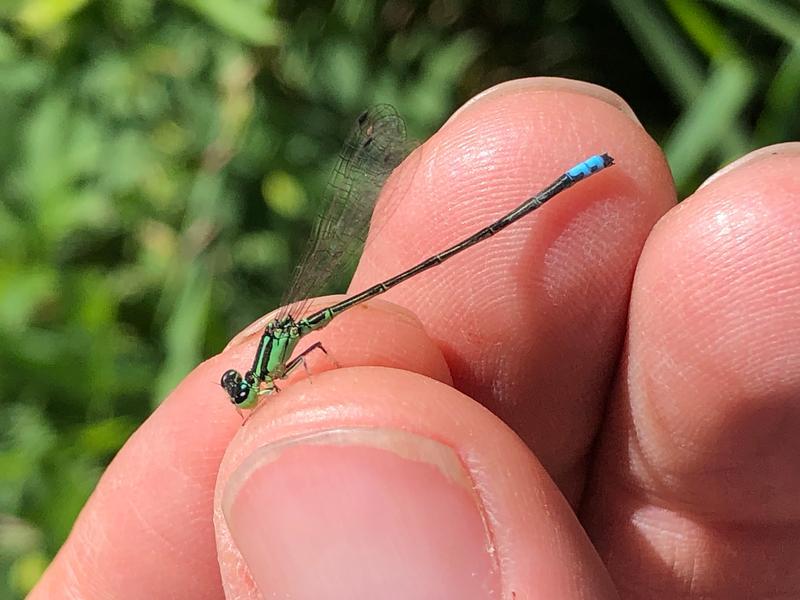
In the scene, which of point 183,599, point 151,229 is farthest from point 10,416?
point 183,599

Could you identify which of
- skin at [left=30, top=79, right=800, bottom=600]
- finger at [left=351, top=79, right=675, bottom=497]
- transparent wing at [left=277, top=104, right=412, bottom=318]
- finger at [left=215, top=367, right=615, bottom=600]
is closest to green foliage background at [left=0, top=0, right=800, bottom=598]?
transparent wing at [left=277, top=104, right=412, bottom=318]

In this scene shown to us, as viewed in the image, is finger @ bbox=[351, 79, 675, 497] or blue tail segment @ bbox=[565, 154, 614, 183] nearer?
blue tail segment @ bbox=[565, 154, 614, 183]

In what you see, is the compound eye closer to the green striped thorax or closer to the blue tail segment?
the green striped thorax

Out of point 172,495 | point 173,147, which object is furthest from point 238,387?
point 173,147

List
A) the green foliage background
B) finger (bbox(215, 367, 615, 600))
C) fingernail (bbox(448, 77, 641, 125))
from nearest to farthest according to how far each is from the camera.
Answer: finger (bbox(215, 367, 615, 600))
fingernail (bbox(448, 77, 641, 125))
the green foliage background

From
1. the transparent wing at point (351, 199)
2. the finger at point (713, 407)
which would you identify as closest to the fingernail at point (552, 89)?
the transparent wing at point (351, 199)

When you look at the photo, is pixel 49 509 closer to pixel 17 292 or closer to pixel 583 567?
pixel 17 292

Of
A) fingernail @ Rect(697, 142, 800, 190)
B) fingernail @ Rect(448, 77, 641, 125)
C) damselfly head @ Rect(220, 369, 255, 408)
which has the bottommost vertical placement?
damselfly head @ Rect(220, 369, 255, 408)
